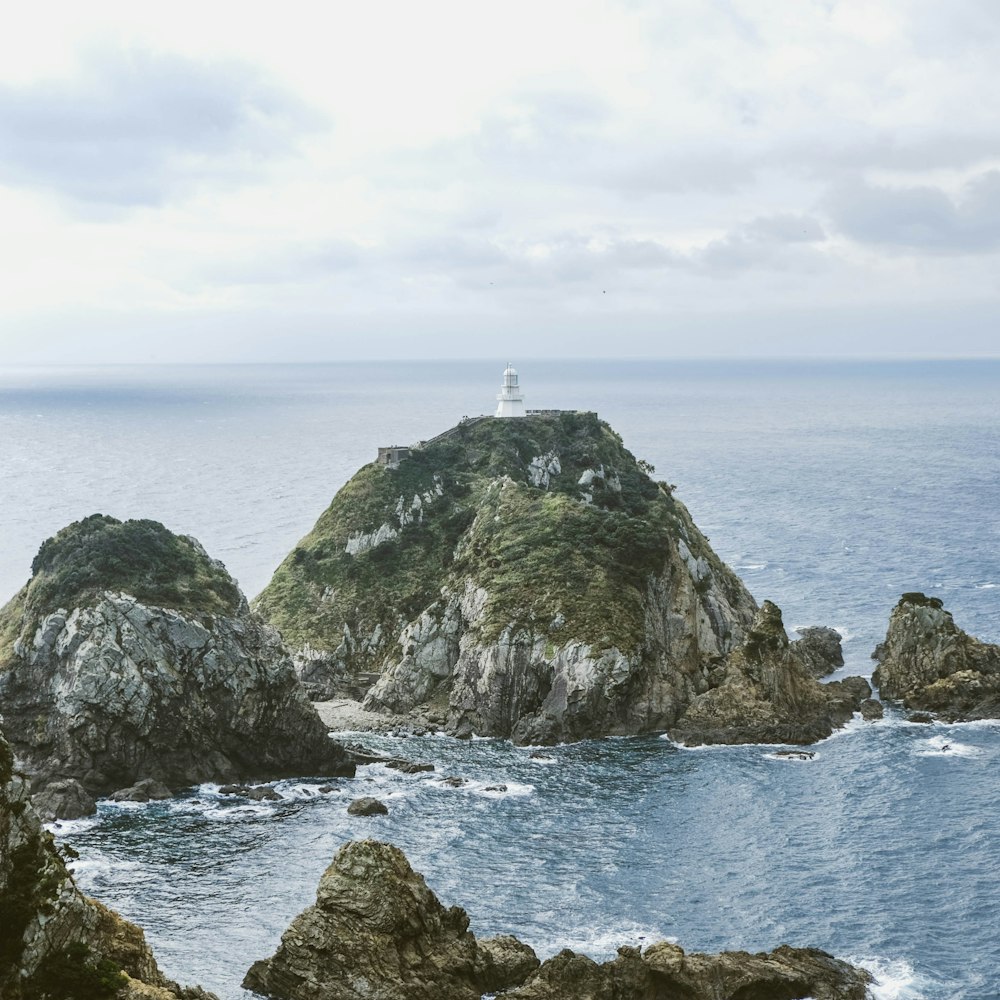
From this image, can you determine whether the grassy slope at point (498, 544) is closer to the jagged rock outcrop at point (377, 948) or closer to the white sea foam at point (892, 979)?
the white sea foam at point (892, 979)

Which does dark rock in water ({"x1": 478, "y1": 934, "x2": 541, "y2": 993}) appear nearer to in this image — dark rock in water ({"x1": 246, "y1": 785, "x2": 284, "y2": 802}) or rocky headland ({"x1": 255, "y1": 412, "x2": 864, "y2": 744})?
dark rock in water ({"x1": 246, "y1": 785, "x2": 284, "y2": 802})

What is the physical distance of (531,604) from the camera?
113562mm

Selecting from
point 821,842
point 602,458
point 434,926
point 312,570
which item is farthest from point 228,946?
point 602,458

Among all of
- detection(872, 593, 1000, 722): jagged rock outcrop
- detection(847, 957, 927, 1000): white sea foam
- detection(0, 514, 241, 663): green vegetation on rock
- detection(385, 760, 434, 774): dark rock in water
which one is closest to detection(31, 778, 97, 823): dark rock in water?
detection(0, 514, 241, 663): green vegetation on rock

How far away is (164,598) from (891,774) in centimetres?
5943

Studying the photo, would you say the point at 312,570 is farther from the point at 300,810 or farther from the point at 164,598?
the point at 300,810

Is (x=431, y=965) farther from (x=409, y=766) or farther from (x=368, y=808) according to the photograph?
(x=409, y=766)

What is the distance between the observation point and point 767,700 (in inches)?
4072

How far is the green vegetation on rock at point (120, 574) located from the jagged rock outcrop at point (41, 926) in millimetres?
52096

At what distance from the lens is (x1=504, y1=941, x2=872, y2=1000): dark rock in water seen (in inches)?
2200

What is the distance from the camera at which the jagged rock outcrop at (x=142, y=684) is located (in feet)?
300

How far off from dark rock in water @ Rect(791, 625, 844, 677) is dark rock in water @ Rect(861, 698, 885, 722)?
400 inches

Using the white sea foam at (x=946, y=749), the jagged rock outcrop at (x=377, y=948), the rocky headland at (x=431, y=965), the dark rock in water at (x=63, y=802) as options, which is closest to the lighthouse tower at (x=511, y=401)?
the white sea foam at (x=946, y=749)

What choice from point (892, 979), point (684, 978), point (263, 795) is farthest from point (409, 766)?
point (892, 979)
